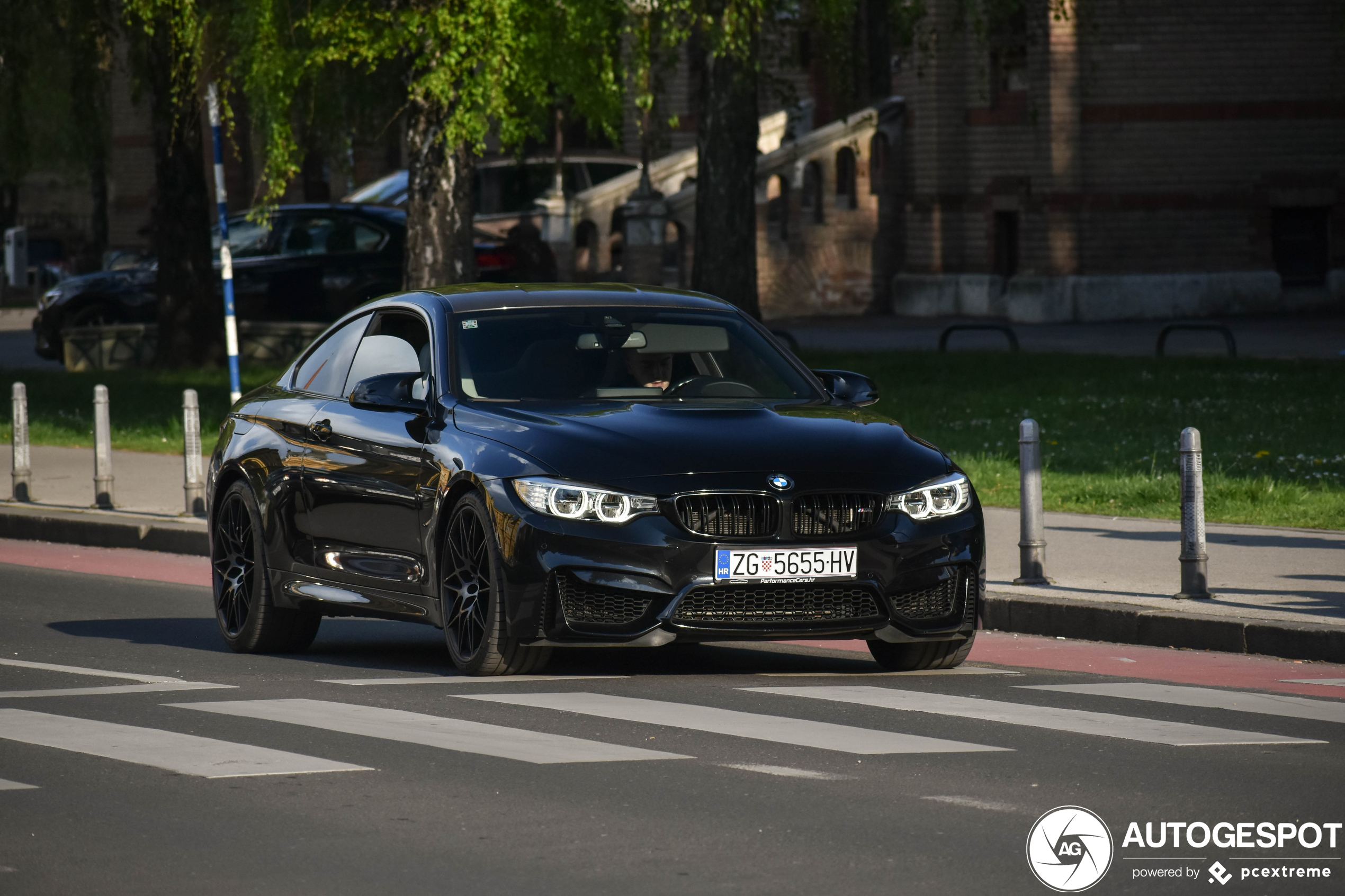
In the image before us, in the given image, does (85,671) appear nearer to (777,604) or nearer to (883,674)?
(777,604)

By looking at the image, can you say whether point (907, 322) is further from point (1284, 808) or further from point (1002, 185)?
point (1284, 808)

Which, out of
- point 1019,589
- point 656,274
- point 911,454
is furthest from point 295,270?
point 911,454

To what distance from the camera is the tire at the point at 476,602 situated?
8.94 metres

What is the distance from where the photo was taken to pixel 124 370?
28.1 meters

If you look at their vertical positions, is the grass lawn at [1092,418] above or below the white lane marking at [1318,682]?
above

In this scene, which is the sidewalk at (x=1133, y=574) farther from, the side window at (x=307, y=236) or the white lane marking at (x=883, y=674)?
the side window at (x=307, y=236)

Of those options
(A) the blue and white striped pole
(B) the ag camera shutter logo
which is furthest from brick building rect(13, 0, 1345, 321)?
(B) the ag camera shutter logo

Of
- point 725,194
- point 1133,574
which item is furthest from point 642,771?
point 725,194

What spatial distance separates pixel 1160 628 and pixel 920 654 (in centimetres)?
169

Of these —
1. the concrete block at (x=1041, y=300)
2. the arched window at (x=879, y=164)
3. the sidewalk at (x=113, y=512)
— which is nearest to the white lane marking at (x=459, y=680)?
the sidewalk at (x=113, y=512)

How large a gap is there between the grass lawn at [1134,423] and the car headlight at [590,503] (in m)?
6.61

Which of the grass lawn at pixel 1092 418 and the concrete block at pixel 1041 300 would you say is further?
the concrete block at pixel 1041 300

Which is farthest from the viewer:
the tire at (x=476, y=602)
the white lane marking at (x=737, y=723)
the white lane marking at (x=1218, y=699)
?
the tire at (x=476, y=602)

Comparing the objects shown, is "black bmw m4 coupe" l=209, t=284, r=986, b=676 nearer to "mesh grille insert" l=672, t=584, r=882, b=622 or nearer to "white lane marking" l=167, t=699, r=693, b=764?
"mesh grille insert" l=672, t=584, r=882, b=622
